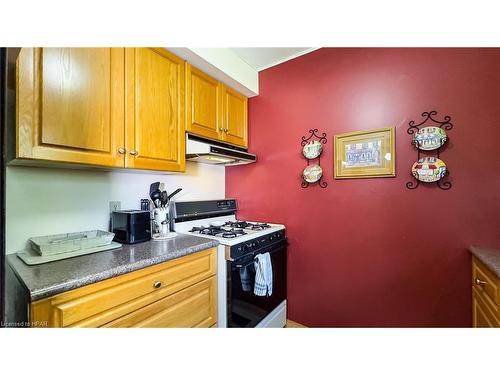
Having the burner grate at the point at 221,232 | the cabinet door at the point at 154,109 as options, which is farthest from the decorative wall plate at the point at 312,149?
the cabinet door at the point at 154,109

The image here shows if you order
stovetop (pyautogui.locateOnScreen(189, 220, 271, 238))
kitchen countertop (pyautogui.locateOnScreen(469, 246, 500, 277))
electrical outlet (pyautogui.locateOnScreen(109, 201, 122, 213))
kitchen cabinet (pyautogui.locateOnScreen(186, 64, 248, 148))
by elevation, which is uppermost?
kitchen cabinet (pyautogui.locateOnScreen(186, 64, 248, 148))

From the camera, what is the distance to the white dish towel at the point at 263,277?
4.61 ft

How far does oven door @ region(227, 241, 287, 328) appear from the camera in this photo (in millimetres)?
1289

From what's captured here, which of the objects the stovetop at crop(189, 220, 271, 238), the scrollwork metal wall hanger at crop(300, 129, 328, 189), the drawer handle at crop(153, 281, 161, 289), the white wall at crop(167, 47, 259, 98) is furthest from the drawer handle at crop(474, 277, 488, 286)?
the white wall at crop(167, 47, 259, 98)

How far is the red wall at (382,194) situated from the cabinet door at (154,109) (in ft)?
2.67

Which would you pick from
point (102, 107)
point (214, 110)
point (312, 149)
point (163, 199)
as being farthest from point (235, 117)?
point (102, 107)

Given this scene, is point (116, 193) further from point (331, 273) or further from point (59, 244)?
point (331, 273)

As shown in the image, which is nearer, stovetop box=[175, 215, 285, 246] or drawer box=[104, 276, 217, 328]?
drawer box=[104, 276, 217, 328]

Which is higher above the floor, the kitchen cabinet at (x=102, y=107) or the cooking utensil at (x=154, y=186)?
the kitchen cabinet at (x=102, y=107)

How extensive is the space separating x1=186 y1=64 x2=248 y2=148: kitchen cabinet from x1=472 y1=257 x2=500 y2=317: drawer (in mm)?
1724

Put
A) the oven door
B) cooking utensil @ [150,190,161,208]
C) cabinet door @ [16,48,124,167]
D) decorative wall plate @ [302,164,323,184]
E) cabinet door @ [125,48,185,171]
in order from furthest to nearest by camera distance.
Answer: decorative wall plate @ [302,164,323,184] → cooking utensil @ [150,190,161,208] → the oven door → cabinet door @ [125,48,185,171] → cabinet door @ [16,48,124,167]

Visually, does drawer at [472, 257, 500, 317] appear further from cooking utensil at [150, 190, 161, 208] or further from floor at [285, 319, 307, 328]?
cooking utensil at [150, 190, 161, 208]

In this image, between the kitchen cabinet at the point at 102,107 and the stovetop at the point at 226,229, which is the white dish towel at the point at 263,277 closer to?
the stovetop at the point at 226,229

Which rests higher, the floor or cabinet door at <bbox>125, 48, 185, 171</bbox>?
cabinet door at <bbox>125, 48, 185, 171</bbox>
